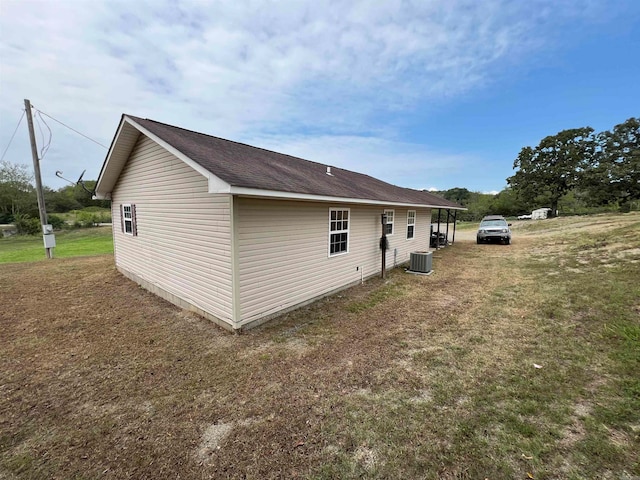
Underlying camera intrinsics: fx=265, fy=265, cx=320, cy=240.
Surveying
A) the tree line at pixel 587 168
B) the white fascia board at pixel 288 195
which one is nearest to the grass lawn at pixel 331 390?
the white fascia board at pixel 288 195

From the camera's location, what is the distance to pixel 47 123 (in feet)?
35.3

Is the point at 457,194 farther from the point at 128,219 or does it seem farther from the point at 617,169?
the point at 128,219

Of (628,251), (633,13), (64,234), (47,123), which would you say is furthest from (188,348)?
(64,234)

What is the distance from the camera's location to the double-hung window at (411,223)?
11.2 meters

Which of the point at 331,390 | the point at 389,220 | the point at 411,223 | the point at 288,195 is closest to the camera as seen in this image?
the point at 331,390

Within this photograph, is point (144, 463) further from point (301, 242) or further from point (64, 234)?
point (64, 234)

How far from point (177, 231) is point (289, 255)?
2.60 m

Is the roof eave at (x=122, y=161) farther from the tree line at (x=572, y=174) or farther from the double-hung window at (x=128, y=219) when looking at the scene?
the tree line at (x=572, y=174)

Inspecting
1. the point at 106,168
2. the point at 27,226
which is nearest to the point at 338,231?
the point at 106,168

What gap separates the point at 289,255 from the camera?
5.61 m

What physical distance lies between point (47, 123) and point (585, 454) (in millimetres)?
17091

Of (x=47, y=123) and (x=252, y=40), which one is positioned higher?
(x=252, y=40)

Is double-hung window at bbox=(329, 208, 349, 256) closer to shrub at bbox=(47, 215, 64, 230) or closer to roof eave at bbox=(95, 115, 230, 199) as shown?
roof eave at bbox=(95, 115, 230, 199)

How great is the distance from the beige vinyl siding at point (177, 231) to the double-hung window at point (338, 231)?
2890 millimetres
